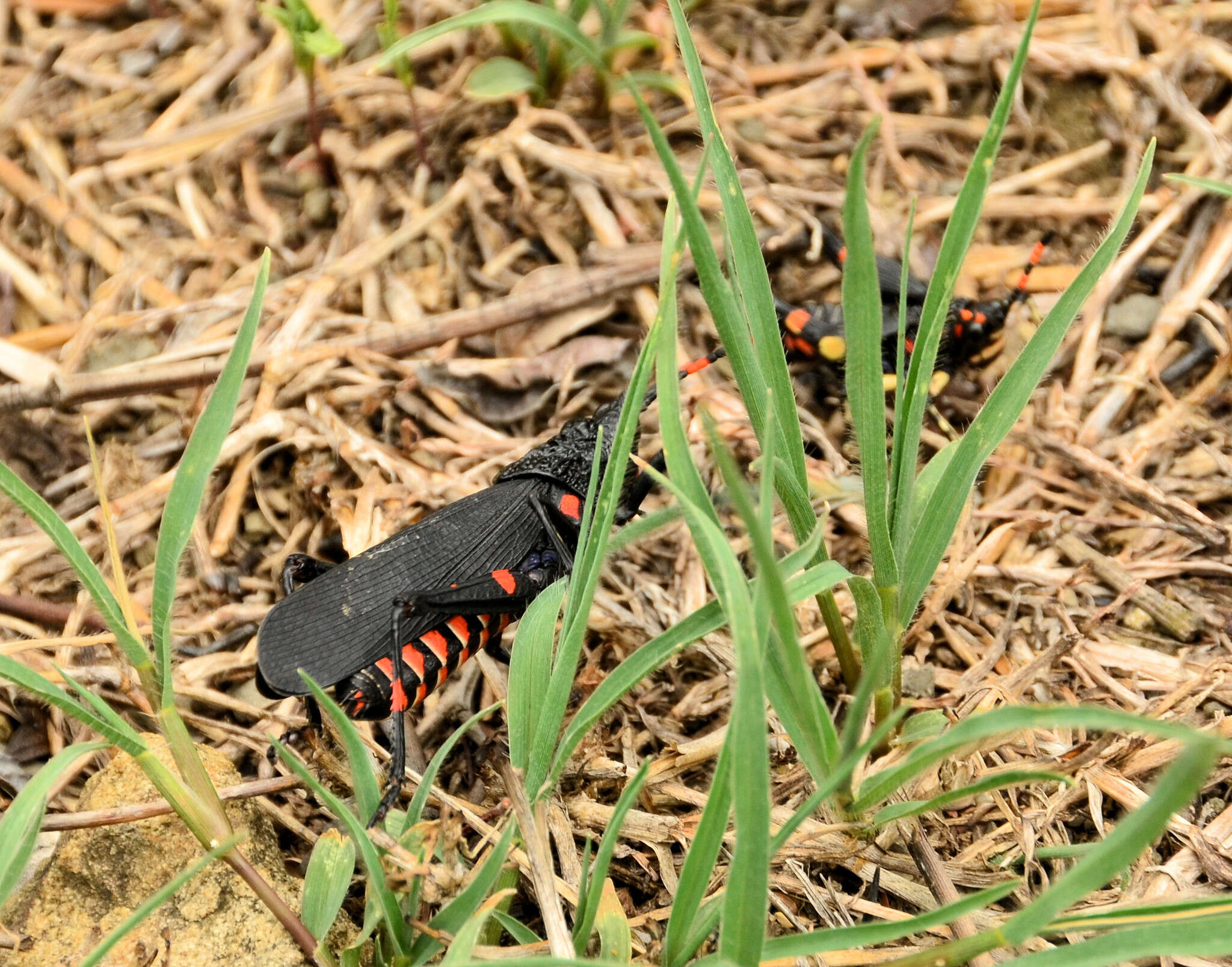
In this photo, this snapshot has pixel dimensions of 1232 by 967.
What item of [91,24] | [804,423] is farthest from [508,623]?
[91,24]

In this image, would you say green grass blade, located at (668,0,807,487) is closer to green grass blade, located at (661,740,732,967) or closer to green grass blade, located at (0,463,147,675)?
green grass blade, located at (661,740,732,967)

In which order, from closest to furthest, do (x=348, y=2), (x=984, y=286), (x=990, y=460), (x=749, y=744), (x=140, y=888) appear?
(x=749, y=744)
(x=140, y=888)
(x=990, y=460)
(x=984, y=286)
(x=348, y=2)

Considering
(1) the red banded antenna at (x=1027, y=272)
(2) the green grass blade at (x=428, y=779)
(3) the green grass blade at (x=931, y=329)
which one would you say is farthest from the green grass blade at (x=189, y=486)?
(1) the red banded antenna at (x=1027, y=272)

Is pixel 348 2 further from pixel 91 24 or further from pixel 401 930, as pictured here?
pixel 401 930

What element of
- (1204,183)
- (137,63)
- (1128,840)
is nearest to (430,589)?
(1128,840)

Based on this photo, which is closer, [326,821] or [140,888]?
[140,888]

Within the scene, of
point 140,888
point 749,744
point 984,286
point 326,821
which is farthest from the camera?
point 984,286

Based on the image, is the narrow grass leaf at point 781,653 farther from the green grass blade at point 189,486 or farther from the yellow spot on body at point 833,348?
the yellow spot on body at point 833,348
